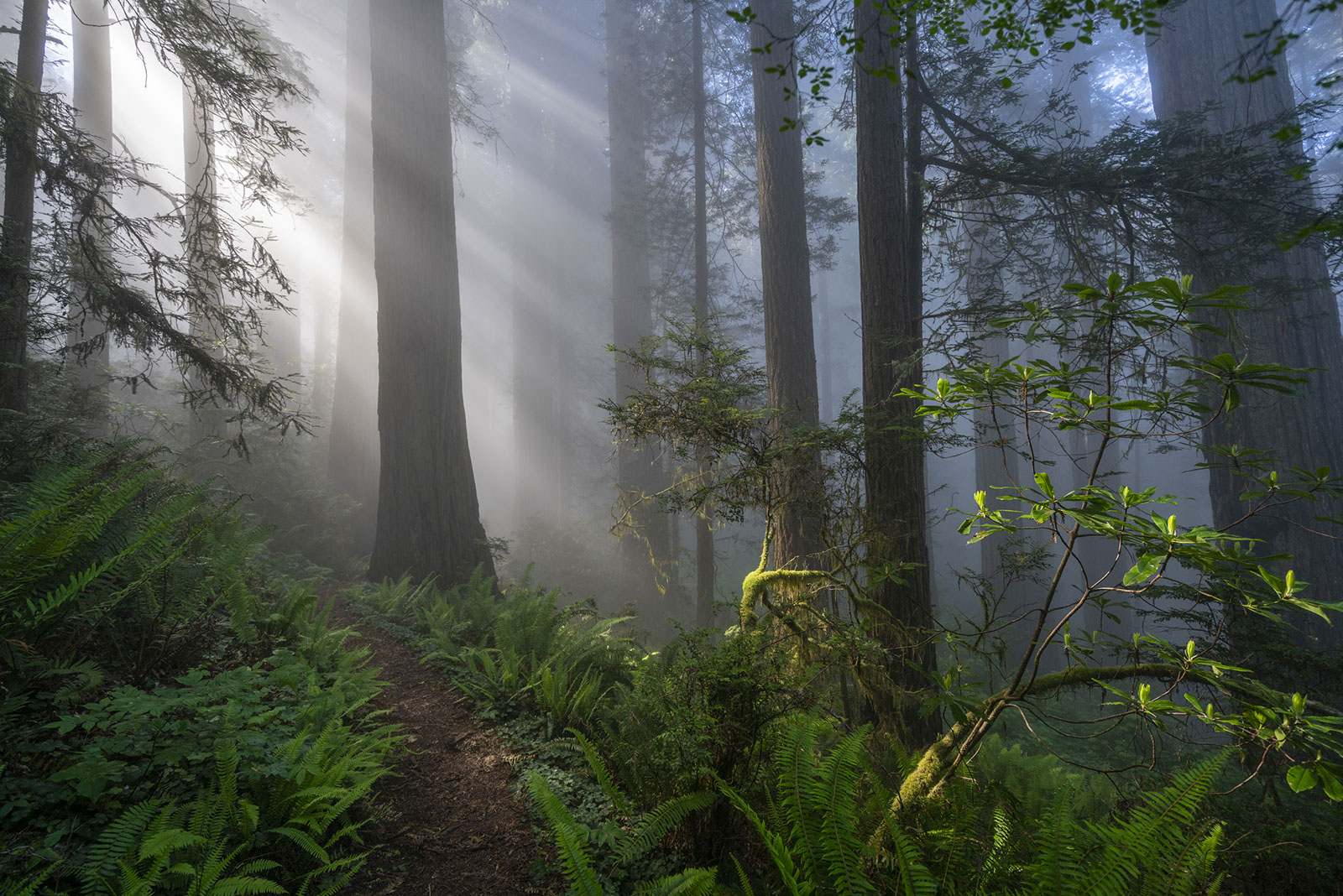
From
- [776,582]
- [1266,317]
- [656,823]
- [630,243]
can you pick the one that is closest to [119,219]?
[776,582]

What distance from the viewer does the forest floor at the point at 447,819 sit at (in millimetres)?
2777

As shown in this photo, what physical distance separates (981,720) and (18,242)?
26.7ft

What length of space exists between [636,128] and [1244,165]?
51.6 feet

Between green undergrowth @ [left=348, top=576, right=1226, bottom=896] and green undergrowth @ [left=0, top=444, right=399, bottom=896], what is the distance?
1051mm

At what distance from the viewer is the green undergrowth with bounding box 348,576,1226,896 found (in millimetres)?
2242

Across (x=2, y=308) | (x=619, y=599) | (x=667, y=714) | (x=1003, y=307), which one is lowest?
(x=619, y=599)

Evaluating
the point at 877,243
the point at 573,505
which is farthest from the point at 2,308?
the point at 573,505

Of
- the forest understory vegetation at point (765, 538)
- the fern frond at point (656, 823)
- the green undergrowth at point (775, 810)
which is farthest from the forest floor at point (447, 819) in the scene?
the fern frond at point (656, 823)

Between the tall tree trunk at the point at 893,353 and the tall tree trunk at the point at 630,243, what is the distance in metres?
8.36

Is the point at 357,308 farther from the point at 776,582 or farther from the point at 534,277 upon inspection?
the point at 776,582

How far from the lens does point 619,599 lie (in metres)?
15.0

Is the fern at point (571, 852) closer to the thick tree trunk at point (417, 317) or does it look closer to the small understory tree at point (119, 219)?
the small understory tree at point (119, 219)

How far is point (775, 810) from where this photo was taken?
2578 millimetres

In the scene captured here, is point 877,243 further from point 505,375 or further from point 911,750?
point 505,375
